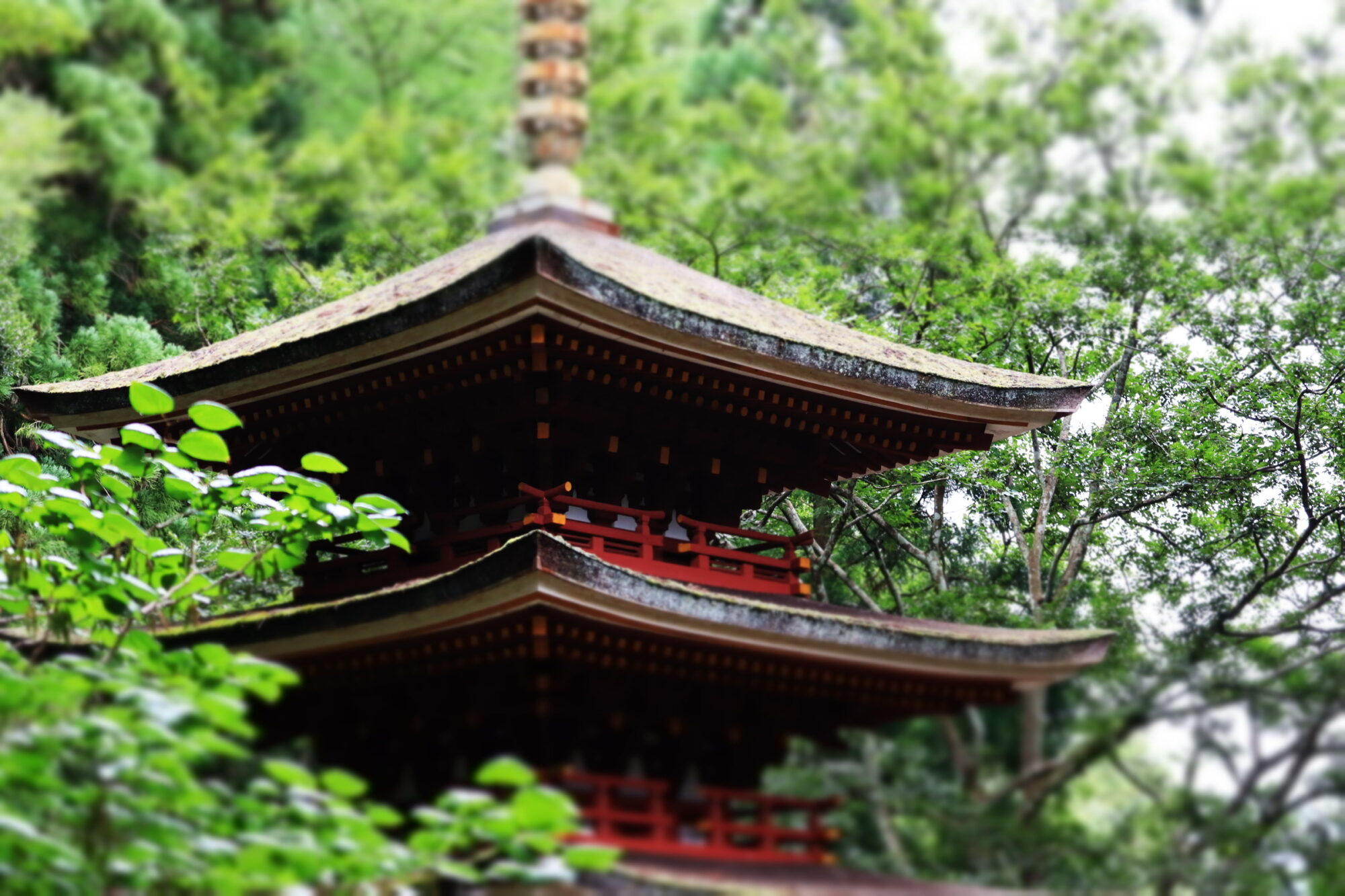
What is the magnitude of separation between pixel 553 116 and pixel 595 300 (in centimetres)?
472

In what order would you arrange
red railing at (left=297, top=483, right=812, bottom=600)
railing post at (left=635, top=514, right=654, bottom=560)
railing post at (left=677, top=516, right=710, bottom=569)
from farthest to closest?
railing post at (left=677, top=516, right=710, bottom=569), railing post at (left=635, top=514, right=654, bottom=560), red railing at (left=297, top=483, right=812, bottom=600)

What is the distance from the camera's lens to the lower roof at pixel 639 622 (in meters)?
9.29

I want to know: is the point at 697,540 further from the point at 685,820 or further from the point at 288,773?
the point at 288,773

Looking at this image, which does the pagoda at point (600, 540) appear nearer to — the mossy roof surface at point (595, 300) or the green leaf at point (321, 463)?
the mossy roof surface at point (595, 300)

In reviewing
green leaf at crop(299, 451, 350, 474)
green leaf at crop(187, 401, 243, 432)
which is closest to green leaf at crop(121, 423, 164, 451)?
green leaf at crop(187, 401, 243, 432)

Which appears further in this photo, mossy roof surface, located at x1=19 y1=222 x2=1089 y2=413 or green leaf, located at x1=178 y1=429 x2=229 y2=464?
mossy roof surface, located at x1=19 y1=222 x2=1089 y2=413

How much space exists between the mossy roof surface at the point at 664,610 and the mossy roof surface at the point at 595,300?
5.91 feet

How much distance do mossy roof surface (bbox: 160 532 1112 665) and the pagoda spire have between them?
436 cm

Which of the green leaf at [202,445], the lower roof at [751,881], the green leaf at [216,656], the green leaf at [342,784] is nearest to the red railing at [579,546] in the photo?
the lower roof at [751,881]

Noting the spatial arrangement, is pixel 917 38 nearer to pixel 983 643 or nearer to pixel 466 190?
pixel 466 190

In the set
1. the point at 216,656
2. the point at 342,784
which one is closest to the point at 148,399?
the point at 216,656

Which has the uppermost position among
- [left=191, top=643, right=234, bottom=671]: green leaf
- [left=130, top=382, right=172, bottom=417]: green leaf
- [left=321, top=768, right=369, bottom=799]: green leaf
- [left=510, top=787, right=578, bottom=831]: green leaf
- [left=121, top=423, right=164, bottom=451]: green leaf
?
[left=130, top=382, right=172, bottom=417]: green leaf

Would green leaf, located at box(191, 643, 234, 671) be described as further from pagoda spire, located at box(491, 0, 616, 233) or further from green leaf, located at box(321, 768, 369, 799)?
pagoda spire, located at box(491, 0, 616, 233)

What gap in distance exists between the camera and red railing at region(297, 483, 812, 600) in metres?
10.9
